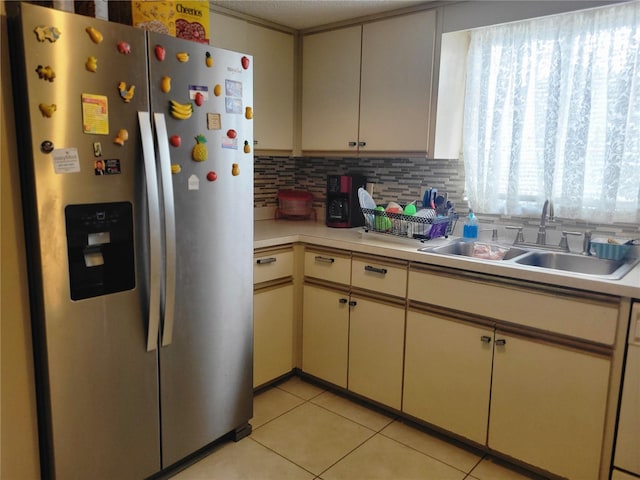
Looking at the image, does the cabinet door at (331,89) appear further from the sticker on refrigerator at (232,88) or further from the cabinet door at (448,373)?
the cabinet door at (448,373)

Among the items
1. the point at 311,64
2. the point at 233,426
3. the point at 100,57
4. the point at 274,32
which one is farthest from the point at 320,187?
the point at 100,57

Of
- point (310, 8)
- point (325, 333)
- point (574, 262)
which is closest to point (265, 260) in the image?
point (325, 333)

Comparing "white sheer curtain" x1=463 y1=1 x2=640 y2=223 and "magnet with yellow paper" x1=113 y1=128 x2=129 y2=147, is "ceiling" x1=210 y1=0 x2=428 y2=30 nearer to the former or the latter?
"white sheer curtain" x1=463 y1=1 x2=640 y2=223

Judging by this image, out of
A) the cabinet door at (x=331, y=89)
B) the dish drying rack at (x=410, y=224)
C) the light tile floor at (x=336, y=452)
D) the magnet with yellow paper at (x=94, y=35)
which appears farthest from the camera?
the cabinet door at (x=331, y=89)

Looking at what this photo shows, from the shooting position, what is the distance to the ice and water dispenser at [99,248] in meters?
1.58

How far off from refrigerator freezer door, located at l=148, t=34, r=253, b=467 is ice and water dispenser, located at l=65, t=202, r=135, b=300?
0.21 meters

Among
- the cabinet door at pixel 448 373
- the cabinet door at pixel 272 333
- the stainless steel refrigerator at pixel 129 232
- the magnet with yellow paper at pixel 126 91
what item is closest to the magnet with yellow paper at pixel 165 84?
the stainless steel refrigerator at pixel 129 232

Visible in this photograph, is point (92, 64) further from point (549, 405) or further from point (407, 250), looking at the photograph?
point (549, 405)

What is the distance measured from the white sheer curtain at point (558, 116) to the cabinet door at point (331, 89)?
0.65 meters

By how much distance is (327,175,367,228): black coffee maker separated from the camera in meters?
2.91

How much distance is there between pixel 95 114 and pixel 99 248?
45 cm

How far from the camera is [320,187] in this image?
3.38 m

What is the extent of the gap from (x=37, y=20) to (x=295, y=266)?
1692 millimetres

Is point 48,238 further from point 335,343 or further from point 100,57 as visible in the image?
point 335,343
